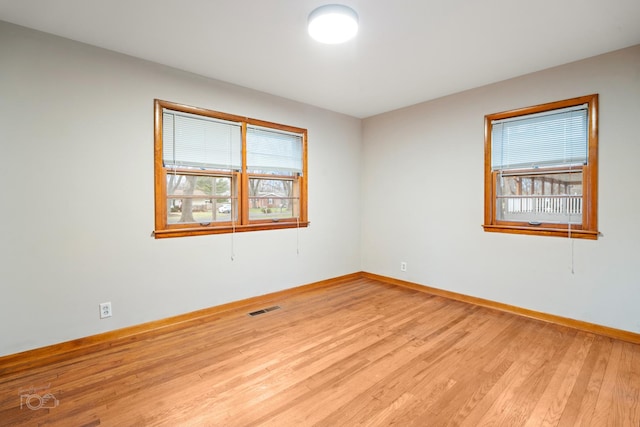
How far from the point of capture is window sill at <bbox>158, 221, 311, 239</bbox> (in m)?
3.04

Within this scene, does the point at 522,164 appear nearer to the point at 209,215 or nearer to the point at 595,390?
the point at 595,390

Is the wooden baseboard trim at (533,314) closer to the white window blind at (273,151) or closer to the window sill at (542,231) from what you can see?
the window sill at (542,231)

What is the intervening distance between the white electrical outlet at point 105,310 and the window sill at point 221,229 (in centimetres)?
71

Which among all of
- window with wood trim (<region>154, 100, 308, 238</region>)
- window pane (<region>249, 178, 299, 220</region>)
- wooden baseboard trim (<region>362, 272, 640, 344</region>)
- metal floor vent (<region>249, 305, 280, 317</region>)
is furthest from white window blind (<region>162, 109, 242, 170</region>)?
wooden baseboard trim (<region>362, 272, 640, 344</region>)

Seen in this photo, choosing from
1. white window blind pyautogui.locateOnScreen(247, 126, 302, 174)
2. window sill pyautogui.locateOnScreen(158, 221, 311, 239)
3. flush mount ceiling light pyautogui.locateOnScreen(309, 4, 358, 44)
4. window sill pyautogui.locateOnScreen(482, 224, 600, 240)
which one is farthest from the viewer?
white window blind pyautogui.locateOnScreen(247, 126, 302, 174)

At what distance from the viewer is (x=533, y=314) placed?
326cm

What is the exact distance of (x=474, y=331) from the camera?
9.57ft

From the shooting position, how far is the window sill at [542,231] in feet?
9.59

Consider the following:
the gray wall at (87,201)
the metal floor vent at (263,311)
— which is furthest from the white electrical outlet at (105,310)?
the metal floor vent at (263,311)

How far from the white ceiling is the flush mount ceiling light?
58 millimetres

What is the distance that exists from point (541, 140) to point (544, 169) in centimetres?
31

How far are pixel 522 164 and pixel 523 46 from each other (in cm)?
123
